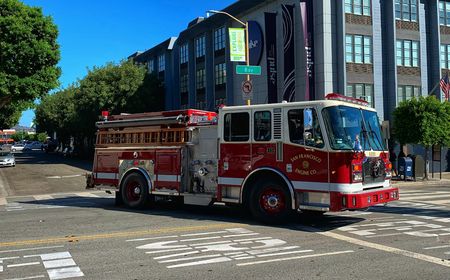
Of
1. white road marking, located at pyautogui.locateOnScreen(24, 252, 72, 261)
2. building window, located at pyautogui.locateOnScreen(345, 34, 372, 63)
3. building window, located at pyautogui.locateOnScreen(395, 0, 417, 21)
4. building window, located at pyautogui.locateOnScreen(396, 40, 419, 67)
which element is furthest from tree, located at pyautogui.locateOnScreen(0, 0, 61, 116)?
building window, located at pyautogui.locateOnScreen(395, 0, 417, 21)

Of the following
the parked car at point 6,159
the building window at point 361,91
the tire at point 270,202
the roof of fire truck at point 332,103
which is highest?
the building window at point 361,91

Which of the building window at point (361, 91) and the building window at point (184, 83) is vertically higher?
the building window at point (184, 83)

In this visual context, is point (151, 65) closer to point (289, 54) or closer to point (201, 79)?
point (201, 79)

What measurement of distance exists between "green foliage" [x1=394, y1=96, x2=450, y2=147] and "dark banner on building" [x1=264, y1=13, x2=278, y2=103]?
955 cm

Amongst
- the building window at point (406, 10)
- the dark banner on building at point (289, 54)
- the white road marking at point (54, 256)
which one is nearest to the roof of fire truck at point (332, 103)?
the white road marking at point (54, 256)

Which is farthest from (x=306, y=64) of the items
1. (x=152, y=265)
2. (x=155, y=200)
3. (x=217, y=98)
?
(x=152, y=265)

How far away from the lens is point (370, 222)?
10164mm

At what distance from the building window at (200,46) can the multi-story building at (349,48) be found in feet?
24.8

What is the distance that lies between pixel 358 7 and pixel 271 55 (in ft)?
20.9

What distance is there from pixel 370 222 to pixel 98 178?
24.7 feet

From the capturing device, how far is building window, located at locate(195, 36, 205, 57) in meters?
44.1

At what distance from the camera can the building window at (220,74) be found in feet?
132

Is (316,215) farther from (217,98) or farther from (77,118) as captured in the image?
(77,118)

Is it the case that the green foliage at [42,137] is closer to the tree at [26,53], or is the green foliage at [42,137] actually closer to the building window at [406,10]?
the tree at [26,53]
